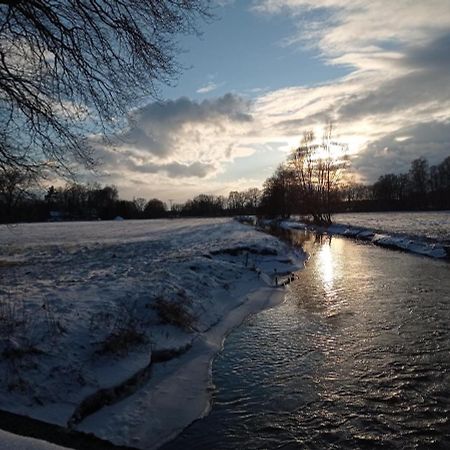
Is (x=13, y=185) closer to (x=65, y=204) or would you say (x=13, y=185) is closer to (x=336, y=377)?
(x=336, y=377)

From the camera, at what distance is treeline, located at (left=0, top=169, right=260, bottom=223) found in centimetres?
962

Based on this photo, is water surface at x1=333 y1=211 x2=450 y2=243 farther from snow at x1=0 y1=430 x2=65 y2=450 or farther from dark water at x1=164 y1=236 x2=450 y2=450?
snow at x1=0 y1=430 x2=65 y2=450

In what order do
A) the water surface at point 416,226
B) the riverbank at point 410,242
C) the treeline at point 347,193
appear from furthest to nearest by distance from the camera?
the treeline at point 347,193, the water surface at point 416,226, the riverbank at point 410,242

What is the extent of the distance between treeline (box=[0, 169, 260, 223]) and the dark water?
5.86 metres

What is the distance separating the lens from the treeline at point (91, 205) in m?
9.62

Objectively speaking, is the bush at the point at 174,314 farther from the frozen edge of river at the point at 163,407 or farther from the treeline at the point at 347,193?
the treeline at the point at 347,193

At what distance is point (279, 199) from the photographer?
72.8 metres

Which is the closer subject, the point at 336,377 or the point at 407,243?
the point at 336,377

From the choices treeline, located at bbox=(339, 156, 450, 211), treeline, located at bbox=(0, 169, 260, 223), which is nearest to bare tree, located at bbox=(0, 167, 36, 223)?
treeline, located at bbox=(0, 169, 260, 223)

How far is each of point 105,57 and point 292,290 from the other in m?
11.3

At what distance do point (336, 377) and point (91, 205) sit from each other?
129m

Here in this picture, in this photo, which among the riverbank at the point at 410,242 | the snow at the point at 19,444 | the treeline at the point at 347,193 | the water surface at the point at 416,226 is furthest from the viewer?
the treeline at the point at 347,193

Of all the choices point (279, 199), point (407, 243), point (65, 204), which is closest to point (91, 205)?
point (65, 204)

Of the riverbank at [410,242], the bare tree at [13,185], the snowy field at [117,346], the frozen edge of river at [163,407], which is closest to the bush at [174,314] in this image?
the snowy field at [117,346]
